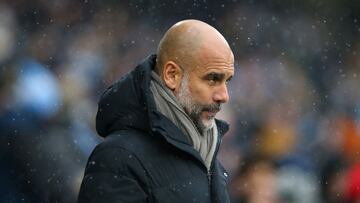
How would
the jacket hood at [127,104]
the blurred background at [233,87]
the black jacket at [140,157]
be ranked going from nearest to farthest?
the black jacket at [140,157] → the jacket hood at [127,104] → the blurred background at [233,87]

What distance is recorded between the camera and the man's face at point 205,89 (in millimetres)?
3111

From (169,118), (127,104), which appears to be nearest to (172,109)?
(169,118)

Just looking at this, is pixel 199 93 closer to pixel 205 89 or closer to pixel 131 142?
pixel 205 89

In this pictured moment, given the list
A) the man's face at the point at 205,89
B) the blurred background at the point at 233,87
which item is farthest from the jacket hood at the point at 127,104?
the blurred background at the point at 233,87

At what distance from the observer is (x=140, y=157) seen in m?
3.05

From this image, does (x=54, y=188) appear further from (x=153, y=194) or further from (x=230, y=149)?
(x=153, y=194)

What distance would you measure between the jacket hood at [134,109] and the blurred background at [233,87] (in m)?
3.53

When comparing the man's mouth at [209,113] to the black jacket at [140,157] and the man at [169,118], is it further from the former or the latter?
the black jacket at [140,157]

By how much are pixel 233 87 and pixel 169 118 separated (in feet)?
14.3

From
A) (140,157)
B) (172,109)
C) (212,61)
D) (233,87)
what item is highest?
(212,61)

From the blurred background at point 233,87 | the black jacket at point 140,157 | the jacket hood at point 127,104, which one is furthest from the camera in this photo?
the blurred background at point 233,87

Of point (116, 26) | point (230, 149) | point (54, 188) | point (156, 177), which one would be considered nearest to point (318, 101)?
point (230, 149)

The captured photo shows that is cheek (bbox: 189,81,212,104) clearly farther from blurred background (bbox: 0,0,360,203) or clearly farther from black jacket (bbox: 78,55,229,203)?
blurred background (bbox: 0,0,360,203)

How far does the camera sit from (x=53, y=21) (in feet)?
23.1
